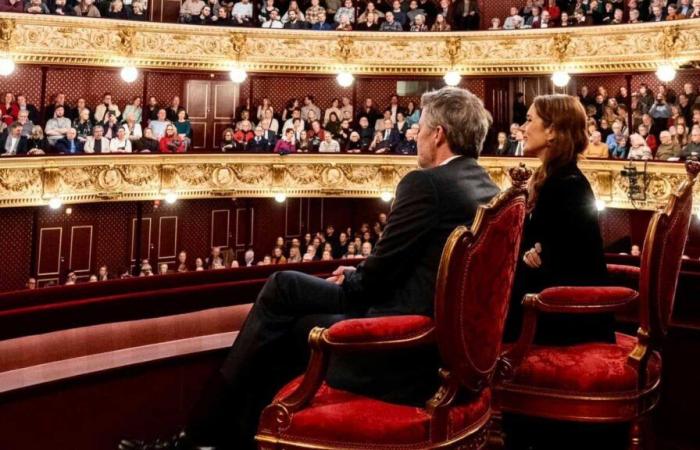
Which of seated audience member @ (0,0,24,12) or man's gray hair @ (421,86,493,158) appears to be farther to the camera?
seated audience member @ (0,0,24,12)

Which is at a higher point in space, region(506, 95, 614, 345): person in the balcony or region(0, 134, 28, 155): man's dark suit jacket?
region(0, 134, 28, 155): man's dark suit jacket

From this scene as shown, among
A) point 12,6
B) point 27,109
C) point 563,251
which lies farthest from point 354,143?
point 563,251

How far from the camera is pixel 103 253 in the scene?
14.4 meters

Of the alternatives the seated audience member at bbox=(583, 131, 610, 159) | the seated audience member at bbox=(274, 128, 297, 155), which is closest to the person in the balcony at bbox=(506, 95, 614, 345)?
the seated audience member at bbox=(583, 131, 610, 159)

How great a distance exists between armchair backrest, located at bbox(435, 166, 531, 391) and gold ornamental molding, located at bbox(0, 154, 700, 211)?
1000 centimetres

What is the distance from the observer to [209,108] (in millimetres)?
16156

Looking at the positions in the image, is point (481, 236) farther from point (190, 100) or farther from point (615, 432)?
point (190, 100)

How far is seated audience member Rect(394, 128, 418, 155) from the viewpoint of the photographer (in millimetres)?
14047

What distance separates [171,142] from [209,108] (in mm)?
2997

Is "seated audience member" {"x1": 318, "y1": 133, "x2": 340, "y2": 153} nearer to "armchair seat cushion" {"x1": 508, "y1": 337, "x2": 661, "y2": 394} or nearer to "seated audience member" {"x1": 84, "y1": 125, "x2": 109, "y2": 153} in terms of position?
"seated audience member" {"x1": 84, "y1": 125, "x2": 109, "y2": 153}

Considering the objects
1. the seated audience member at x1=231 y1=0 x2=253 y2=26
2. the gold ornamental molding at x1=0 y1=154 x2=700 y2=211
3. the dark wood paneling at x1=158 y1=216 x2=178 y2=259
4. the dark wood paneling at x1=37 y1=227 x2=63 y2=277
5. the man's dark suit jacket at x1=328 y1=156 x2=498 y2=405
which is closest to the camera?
the man's dark suit jacket at x1=328 y1=156 x2=498 y2=405

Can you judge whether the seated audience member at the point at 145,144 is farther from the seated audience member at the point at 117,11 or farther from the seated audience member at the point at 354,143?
the seated audience member at the point at 354,143

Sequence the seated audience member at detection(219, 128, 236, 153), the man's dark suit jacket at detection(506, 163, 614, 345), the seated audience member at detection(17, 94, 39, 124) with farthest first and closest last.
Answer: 1. the seated audience member at detection(219, 128, 236, 153)
2. the seated audience member at detection(17, 94, 39, 124)
3. the man's dark suit jacket at detection(506, 163, 614, 345)

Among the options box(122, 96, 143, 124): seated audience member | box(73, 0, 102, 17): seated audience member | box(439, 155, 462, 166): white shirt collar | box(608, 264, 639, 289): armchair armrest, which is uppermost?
box(73, 0, 102, 17): seated audience member
